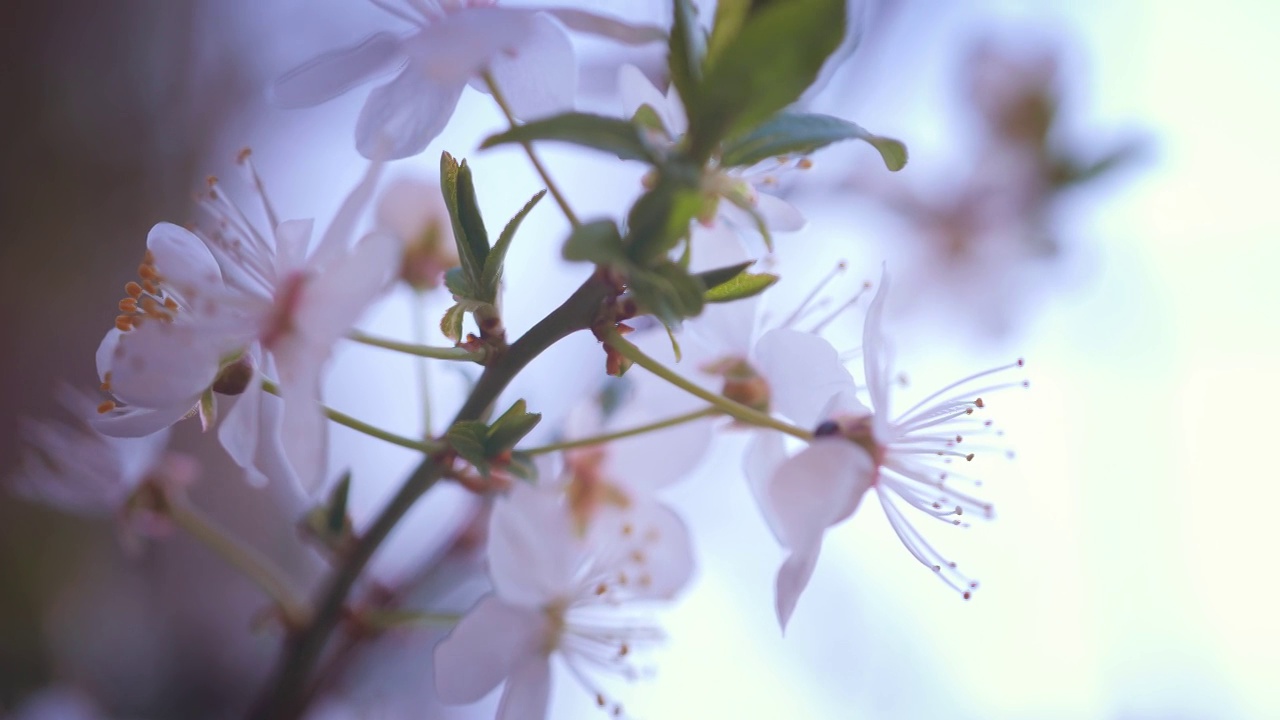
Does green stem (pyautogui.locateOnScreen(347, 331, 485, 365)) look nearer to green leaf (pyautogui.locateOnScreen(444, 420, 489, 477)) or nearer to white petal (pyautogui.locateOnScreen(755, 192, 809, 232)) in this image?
green leaf (pyautogui.locateOnScreen(444, 420, 489, 477))

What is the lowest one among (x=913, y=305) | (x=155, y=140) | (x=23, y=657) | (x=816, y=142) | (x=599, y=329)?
(x=23, y=657)

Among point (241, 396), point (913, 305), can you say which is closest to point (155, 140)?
point (241, 396)

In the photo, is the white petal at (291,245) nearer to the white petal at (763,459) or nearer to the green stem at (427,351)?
the green stem at (427,351)

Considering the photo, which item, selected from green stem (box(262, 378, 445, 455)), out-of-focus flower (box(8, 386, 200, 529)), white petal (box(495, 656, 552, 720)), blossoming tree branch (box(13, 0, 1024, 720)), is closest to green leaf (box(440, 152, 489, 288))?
blossoming tree branch (box(13, 0, 1024, 720))

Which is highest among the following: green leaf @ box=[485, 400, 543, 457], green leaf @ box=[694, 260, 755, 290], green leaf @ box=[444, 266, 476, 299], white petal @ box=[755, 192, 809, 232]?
white petal @ box=[755, 192, 809, 232]

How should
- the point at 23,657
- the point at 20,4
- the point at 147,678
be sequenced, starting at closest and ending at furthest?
1. the point at 23,657
2. the point at 147,678
3. the point at 20,4

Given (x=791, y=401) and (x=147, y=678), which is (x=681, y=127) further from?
(x=147, y=678)

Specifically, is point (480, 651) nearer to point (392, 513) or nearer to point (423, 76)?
point (392, 513)

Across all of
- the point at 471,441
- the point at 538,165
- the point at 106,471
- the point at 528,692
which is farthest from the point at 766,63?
the point at 106,471
